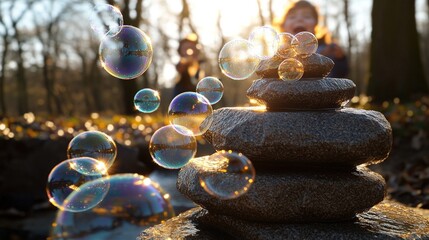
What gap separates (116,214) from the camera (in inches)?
143

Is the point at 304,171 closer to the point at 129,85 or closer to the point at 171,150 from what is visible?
the point at 171,150

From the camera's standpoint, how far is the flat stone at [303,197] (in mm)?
2924

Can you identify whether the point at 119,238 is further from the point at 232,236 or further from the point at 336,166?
the point at 336,166

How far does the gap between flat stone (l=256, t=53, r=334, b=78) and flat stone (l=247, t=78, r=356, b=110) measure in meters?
0.13

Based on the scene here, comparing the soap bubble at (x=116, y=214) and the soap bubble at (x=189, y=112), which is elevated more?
Answer: the soap bubble at (x=189, y=112)

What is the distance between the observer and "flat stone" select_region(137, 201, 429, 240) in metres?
2.87

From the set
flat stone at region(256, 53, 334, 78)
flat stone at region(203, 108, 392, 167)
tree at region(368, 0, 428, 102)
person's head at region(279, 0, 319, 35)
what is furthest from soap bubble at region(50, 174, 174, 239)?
tree at region(368, 0, 428, 102)

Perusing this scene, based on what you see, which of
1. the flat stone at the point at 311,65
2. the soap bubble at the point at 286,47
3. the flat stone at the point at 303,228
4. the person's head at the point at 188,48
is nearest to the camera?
the flat stone at the point at 303,228

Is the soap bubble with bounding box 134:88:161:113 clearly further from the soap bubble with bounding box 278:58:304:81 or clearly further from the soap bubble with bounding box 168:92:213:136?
the soap bubble with bounding box 278:58:304:81

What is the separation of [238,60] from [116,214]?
6.05 feet

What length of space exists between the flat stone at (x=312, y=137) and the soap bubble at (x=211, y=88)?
155 centimetres

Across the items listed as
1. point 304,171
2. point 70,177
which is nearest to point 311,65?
point 304,171

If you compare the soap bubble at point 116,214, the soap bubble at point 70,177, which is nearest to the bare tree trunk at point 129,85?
the soap bubble at point 70,177

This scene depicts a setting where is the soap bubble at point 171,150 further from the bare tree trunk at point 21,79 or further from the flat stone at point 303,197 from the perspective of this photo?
the bare tree trunk at point 21,79
